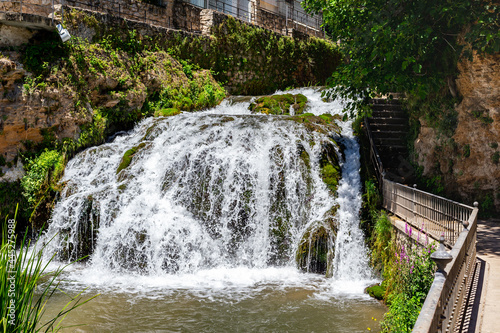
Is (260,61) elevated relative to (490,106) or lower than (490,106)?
elevated

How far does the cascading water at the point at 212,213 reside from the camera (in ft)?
31.9

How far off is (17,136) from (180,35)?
8.83m

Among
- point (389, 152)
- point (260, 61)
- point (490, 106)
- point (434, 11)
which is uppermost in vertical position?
point (260, 61)

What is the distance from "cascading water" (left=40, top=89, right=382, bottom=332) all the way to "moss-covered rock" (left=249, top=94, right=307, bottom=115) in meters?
4.00

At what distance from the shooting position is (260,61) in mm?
23375

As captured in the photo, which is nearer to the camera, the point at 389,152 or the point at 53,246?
the point at 53,246

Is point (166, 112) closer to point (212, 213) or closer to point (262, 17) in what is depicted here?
point (212, 213)

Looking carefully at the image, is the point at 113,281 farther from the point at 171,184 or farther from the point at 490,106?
the point at 490,106

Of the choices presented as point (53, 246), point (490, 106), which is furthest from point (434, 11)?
point (53, 246)

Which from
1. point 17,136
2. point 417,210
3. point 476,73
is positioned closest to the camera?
point 417,210

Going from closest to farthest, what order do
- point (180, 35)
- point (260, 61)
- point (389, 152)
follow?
point (389, 152)
point (180, 35)
point (260, 61)

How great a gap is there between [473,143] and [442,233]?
583 centimetres

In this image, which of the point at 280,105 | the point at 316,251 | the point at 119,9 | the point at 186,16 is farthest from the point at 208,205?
the point at 186,16

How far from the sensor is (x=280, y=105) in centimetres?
1764
